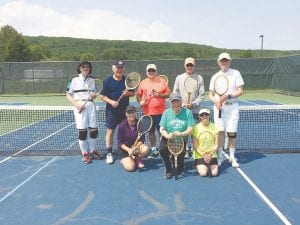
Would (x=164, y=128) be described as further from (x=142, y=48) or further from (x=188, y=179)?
(x=142, y=48)

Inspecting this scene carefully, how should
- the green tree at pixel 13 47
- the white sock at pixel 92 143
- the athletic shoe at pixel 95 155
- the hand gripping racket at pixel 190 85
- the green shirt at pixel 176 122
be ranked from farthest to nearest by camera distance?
the green tree at pixel 13 47 → the athletic shoe at pixel 95 155 → the white sock at pixel 92 143 → the hand gripping racket at pixel 190 85 → the green shirt at pixel 176 122

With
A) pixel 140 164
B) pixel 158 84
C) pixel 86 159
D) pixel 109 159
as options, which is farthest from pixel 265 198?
pixel 86 159

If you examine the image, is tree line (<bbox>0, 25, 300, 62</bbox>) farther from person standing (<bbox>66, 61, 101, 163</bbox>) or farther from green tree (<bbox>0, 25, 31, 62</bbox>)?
person standing (<bbox>66, 61, 101, 163</bbox>)

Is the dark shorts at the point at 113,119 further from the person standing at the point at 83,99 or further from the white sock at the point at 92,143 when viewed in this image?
the white sock at the point at 92,143

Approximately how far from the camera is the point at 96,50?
87312 mm

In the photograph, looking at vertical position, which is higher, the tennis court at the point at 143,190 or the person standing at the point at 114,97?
the person standing at the point at 114,97

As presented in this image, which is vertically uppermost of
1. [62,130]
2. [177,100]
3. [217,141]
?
[177,100]

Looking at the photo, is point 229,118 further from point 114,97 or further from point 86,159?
point 86,159

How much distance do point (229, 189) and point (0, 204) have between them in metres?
3.14

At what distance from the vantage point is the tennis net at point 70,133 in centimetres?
846

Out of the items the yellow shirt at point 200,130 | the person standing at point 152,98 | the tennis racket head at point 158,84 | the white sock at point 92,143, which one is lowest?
the white sock at point 92,143

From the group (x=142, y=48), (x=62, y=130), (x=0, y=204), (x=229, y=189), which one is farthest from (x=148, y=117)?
(x=142, y=48)

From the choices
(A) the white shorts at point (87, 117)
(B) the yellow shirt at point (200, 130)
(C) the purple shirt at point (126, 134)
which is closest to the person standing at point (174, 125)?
(B) the yellow shirt at point (200, 130)

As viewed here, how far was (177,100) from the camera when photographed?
646cm
